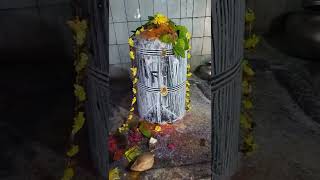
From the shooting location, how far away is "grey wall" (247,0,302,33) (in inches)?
328

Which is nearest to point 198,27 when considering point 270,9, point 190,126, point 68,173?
point 190,126

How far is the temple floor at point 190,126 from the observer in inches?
154

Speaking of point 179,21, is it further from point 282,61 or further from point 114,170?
point 114,170

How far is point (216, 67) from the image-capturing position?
274 cm

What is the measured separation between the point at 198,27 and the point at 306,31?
2606 millimetres

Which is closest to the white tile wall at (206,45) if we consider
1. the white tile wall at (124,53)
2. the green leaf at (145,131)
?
the white tile wall at (124,53)

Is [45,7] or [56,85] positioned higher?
[45,7]

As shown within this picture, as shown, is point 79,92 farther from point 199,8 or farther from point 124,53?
point 199,8

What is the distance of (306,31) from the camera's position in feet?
23.1

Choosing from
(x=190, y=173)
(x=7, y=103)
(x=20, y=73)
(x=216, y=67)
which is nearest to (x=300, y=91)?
(x=190, y=173)

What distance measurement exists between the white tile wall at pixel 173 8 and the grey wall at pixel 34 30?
8.37 ft

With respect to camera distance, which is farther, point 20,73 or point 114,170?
point 20,73

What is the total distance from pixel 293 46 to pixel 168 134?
4.31 meters

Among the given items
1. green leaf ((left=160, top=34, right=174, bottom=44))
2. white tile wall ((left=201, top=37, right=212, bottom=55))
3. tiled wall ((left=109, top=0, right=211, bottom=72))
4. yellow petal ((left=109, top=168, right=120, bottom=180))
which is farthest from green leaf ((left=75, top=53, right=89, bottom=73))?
white tile wall ((left=201, top=37, right=212, bottom=55))
